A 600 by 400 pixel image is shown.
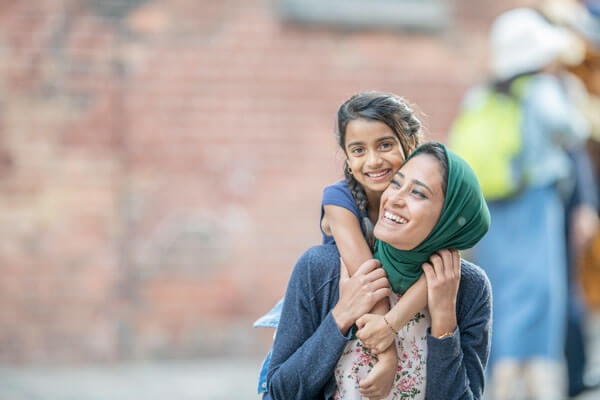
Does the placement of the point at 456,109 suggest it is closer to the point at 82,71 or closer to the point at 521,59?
the point at 521,59

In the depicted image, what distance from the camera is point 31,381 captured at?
515cm

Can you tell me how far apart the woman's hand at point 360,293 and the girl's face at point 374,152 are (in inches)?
9.0

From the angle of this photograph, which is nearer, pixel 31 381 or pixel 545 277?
pixel 545 277

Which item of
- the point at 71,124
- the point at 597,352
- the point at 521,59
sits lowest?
the point at 597,352

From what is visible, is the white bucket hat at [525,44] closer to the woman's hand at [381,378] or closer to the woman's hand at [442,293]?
the woman's hand at [442,293]

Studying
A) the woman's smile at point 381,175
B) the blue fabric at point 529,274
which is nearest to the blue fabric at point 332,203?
the woman's smile at point 381,175

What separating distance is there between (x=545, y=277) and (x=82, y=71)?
3.45 metres

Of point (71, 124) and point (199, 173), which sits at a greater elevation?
point (71, 124)

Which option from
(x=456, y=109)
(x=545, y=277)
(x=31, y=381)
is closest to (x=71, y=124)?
(x=31, y=381)

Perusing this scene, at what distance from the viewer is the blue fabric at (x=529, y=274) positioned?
455 centimetres

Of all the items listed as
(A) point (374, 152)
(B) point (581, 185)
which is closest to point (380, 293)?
(A) point (374, 152)

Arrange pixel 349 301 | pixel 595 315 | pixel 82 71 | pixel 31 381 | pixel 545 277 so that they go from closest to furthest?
pixel 349 301 < pixel 545 277 < pixel 31 381 < pixel 82 71 < pixel 595 315

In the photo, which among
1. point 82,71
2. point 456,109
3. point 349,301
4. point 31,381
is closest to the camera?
point 349,301

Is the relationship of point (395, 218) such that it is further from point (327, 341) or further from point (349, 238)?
point (327, 341)
